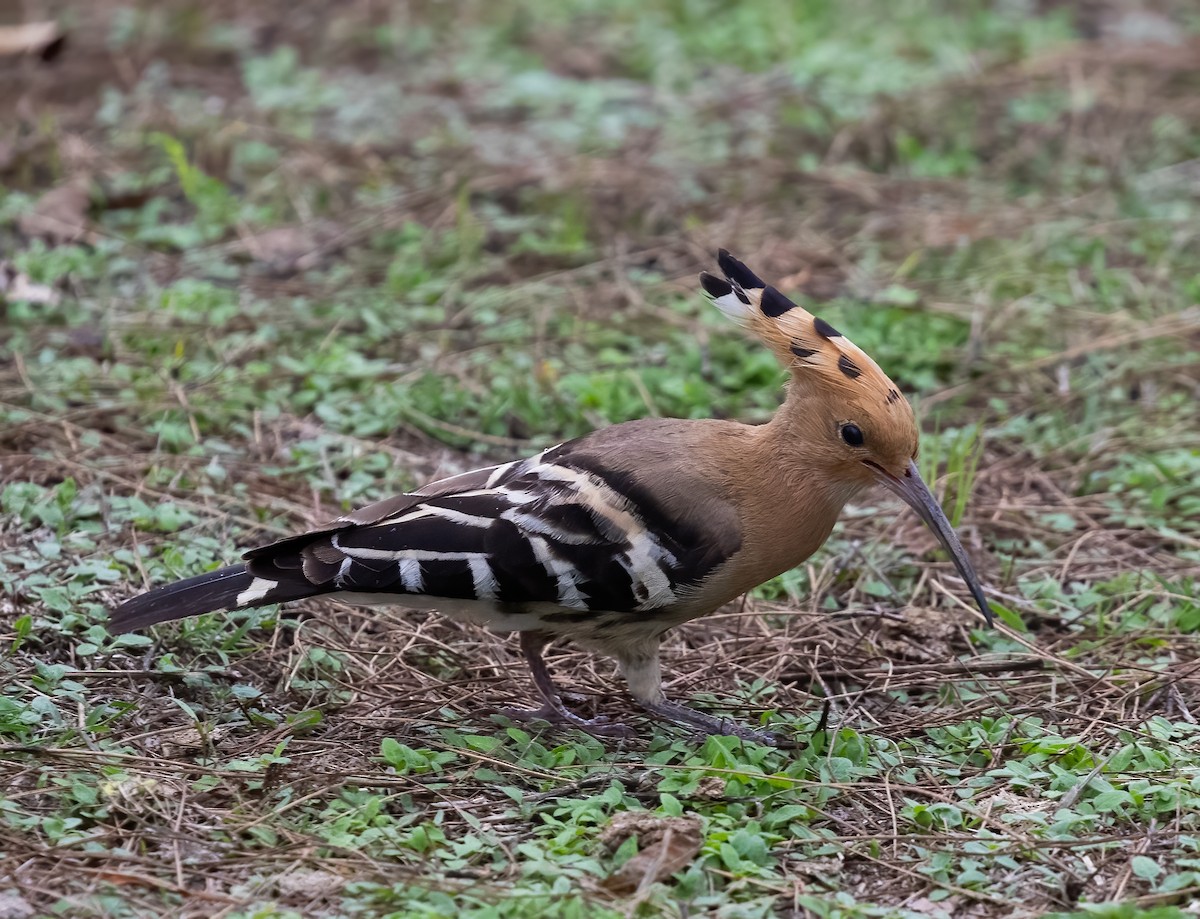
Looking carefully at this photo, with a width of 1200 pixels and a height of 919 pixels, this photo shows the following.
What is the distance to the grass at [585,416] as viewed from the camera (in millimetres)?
2859

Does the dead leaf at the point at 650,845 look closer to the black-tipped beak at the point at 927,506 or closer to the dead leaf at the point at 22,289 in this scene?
the black-tipped beak at the point at 927,506

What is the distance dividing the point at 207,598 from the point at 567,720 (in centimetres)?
84

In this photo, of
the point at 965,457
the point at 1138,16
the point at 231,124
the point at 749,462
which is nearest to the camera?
the point at 749,462

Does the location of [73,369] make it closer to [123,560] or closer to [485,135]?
[123,560]

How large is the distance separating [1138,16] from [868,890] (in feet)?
24.3

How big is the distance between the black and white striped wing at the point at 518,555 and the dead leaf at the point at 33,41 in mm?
5393

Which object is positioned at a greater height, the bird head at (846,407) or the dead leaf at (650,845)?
the bird head at (846,407)

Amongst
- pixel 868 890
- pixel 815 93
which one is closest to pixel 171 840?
pixel 868 890

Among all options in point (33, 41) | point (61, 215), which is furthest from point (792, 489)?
point (33, 41)

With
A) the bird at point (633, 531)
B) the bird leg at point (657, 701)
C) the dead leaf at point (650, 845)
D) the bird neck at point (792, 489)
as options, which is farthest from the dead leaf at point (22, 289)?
the dead leaf at point (650, 845)

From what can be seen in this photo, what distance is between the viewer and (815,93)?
7566 mm

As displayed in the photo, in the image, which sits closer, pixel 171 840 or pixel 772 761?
pixel 171 840

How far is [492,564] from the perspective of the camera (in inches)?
130

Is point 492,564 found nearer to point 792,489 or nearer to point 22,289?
point 792,489
